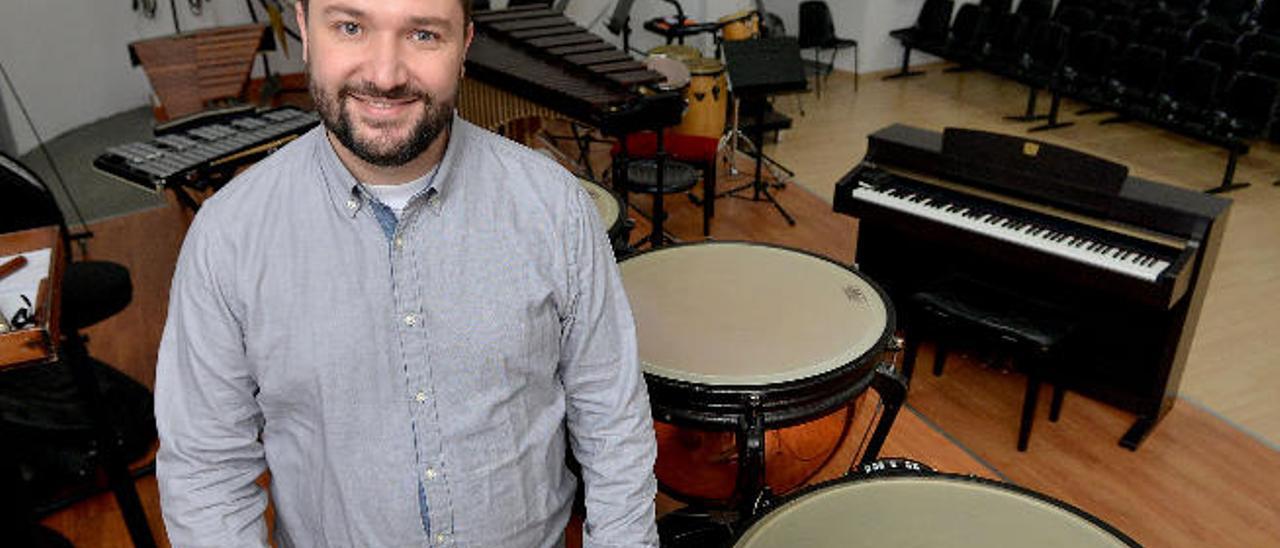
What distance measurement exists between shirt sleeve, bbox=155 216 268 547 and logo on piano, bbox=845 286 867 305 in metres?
1.34

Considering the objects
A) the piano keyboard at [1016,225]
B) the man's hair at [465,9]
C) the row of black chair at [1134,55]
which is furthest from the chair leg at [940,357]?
the row of black chair at [1134,55]

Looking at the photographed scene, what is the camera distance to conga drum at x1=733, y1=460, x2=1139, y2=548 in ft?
4.91

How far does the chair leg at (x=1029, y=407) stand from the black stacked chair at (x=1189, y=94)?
4342 mm

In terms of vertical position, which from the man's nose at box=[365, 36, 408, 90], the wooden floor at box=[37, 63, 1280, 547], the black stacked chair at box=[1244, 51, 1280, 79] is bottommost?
the wooden floor at box=[37, 63, 1280, 547]

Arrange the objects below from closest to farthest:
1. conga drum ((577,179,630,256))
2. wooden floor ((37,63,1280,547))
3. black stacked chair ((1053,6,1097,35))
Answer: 1. conga drum ((577,179,630,256))
2. wooden floor ((37,63,1280,547))
3. black stacked chair ((1053,6,1097,35))

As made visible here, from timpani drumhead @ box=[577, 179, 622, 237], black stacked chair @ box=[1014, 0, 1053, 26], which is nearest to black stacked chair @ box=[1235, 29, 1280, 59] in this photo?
black stacked chair @ box=[1014, 0, 1053, 26]

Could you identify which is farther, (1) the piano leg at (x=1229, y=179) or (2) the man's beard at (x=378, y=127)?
(1) the piano leg at (x=1229, y=179)

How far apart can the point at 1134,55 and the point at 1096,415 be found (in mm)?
4589

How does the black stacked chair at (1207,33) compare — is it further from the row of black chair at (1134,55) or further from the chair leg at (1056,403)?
the chair leg at (1056,403)

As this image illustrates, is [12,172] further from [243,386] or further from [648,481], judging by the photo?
[648,481]

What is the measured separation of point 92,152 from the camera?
655cm

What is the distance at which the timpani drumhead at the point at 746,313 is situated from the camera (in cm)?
190

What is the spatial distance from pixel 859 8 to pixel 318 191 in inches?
339

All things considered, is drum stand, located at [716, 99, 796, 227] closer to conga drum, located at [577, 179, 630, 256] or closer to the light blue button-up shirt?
conga drum, located at [577, 179, 630, 256]
